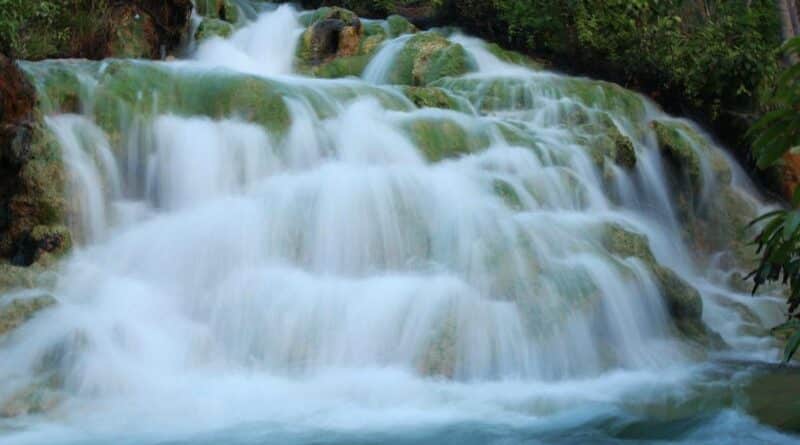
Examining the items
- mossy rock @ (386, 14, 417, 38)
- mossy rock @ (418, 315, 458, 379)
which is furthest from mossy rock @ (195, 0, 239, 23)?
mossy rock @ (418, 315, 458, 379)

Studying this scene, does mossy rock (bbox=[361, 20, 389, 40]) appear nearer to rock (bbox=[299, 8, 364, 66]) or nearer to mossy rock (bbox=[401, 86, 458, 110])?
rock (bbox=[299, 8, 364, 66])

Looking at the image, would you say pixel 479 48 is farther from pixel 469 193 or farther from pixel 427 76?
pixel 469 193

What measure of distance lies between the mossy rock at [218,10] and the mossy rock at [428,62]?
3.12 meters

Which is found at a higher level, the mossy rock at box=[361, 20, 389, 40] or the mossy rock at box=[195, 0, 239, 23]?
the mossy rock at box=[195, 0, 239, 23]

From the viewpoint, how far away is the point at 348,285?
6113 mm

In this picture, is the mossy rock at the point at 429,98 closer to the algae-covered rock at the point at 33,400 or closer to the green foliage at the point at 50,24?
the green foliage at the point at 50,24

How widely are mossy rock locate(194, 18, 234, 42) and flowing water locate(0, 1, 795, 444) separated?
3.48 meters

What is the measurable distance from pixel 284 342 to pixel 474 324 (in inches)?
51.8

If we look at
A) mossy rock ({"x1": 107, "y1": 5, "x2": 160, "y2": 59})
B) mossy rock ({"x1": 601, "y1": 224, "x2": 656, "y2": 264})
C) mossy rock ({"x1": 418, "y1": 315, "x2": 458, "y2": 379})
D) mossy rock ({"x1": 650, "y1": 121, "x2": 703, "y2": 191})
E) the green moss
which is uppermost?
mossy rock ({"x1": 107, "y1": 5, "x2": 160, "y2": 59})

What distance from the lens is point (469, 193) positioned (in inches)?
283

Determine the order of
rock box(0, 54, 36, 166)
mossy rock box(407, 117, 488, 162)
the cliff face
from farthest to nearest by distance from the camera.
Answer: the cliff face → mossy rock box(407, 117, 488, 162) → rock box(0, 54, 36, 166)

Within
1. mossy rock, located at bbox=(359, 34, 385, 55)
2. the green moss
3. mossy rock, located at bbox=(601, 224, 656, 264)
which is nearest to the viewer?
mossy rock, located at bbox=(601, 224, 656, 264)

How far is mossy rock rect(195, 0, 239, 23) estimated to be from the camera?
489 inches

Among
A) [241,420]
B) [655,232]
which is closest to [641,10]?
[655,232]
